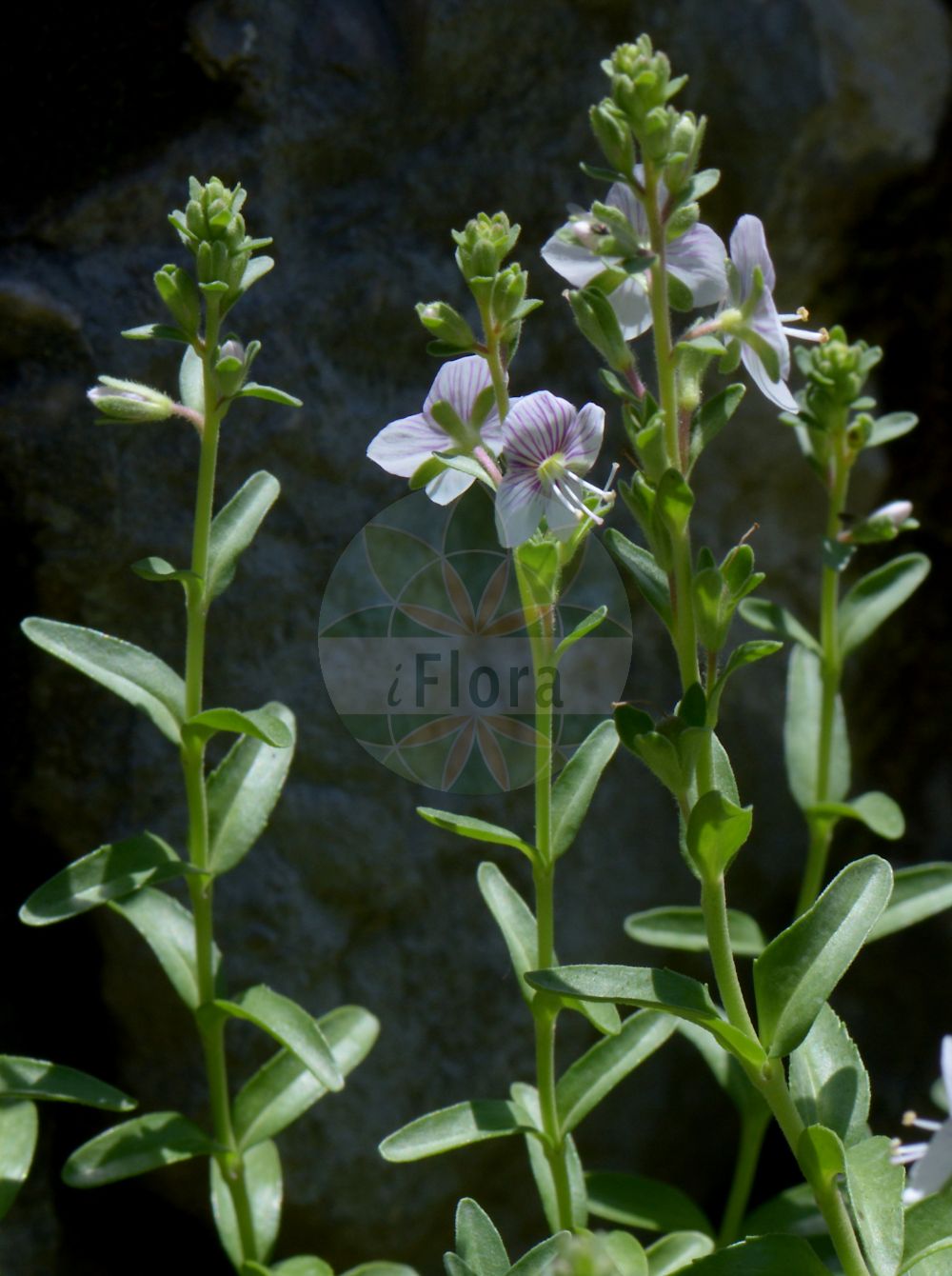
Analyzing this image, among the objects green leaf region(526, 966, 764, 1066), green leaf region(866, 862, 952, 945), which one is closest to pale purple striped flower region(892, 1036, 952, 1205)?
green leaf region(526, 966, 764, 1066)

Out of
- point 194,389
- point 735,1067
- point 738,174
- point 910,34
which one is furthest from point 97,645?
point 910,34

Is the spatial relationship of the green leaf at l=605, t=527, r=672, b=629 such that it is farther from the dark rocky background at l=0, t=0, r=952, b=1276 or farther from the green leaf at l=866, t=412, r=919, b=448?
the dark rocky background at l=0, t=0, r=952, b=1276

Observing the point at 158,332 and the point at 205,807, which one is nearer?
the point at 158,332

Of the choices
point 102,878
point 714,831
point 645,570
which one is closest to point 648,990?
point 714,831

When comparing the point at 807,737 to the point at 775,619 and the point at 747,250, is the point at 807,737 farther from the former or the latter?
the point at 747,250

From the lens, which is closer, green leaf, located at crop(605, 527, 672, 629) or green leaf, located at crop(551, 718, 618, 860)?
green leaf, located at crop(605, 527, 672, 629)

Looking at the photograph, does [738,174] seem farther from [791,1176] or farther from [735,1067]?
[791,1176]
